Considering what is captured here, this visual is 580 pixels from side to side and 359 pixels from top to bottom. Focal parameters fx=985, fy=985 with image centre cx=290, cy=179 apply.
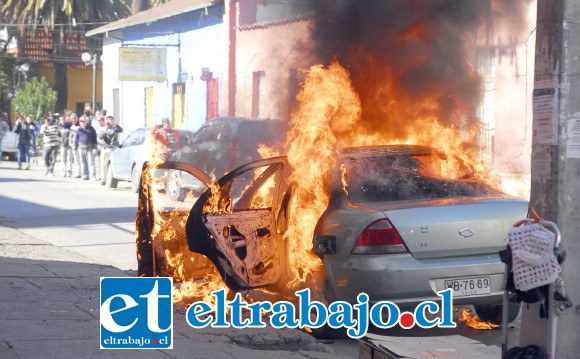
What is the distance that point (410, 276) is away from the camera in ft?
23.7

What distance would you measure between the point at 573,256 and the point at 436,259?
160cm

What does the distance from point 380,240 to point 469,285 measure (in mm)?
747

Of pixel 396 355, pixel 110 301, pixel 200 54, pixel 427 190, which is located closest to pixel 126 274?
pixel 110 301

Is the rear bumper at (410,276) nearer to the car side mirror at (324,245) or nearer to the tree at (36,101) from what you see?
the car side mirror at (324,245)

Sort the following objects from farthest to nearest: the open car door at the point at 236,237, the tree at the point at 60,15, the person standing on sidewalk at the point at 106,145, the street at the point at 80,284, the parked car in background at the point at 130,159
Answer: the tree at the point at 60,15 < the person standing on sidewalk at the point at 106,145 < the parked car in background at the point at 130,159 < the open car door at the point at 236,237 < the street at the point at 80,284

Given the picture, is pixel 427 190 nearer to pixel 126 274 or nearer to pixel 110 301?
pixel 110 301

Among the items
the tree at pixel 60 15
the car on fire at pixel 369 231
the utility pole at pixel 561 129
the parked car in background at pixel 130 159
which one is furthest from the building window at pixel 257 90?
the tree at pixel 60 15

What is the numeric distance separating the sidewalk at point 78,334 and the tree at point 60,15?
40609 millimetres

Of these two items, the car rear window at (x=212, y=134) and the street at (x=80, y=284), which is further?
the car rear window at (x=212, y=134)

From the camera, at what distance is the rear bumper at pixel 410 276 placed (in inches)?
284

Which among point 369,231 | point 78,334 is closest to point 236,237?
point 369,231

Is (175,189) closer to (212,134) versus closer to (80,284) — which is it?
(80,284)

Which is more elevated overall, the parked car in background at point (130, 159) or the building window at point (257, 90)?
the building window at point (257, 90)

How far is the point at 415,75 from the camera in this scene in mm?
11242
